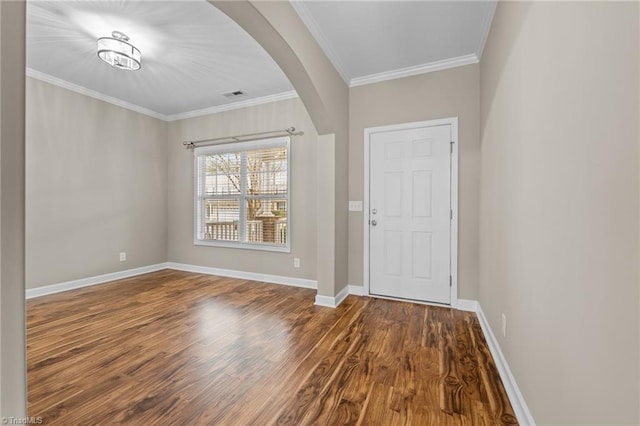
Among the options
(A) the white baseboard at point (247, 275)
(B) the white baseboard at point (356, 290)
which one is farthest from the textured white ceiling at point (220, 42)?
(A) the white baseboard at point (247, 275)

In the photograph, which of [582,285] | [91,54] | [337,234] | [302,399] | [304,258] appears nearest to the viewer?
[582,285]

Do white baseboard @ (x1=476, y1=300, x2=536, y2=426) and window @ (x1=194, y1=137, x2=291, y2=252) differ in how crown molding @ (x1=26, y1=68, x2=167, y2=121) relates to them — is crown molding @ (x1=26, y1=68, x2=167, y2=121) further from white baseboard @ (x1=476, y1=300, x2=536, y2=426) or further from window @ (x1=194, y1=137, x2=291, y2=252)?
white baseboard @ (x1=476, y1=300, x2=536, y2=426)

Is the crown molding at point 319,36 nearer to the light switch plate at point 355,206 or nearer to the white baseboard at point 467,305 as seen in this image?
the light switch plate at point 355,206

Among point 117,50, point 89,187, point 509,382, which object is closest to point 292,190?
point 117,50

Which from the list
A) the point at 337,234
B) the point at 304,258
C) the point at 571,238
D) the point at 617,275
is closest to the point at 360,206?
the point at 337,234

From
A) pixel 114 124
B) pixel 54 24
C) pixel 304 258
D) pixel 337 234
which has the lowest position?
pixel 304 258

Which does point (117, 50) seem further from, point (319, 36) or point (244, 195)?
point (244, 195)

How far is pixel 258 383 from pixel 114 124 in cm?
441

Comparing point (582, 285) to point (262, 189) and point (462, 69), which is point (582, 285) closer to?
point (462, 69)

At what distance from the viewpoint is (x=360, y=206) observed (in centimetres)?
342

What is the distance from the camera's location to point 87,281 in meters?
3.84

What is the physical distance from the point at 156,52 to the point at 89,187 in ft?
7.48

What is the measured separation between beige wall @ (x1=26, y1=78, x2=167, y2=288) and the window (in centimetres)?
82

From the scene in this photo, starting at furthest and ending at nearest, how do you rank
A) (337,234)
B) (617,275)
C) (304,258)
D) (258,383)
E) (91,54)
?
(304,258) < (337,234) < (91,54) < (258,383) < (617,275)
